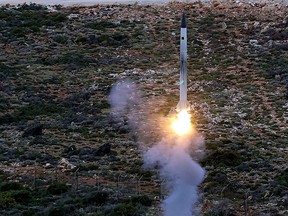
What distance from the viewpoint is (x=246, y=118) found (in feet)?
142

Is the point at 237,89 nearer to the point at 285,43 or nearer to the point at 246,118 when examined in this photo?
the point at 246,118

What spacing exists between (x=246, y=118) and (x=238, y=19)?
2948 centimetres

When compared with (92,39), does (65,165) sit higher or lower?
lower

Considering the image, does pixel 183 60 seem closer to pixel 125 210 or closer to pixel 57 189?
pixel 57 189

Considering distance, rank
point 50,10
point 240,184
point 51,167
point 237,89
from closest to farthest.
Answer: point 240,184
point 51,167
point 237,89
point 50,10

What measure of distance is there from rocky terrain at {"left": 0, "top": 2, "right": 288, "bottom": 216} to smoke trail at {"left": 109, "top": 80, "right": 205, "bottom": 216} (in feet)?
1.88

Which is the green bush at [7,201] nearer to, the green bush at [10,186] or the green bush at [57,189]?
the green bush at [10,186]

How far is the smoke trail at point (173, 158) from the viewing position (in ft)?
96.4

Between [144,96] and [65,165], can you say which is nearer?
[65,165]

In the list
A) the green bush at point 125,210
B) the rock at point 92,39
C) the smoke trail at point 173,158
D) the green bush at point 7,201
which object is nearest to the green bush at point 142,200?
the smoke trail at point 173,158

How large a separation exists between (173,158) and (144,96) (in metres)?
16.4

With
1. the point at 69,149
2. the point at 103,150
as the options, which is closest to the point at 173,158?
the point at 103,150

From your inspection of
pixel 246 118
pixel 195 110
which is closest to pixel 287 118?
pixel 246 118

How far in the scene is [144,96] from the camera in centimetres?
5003
